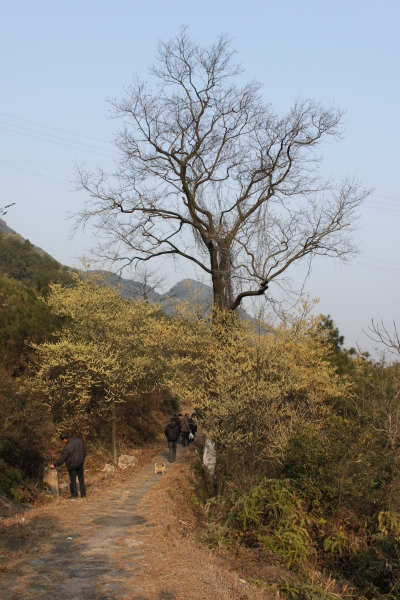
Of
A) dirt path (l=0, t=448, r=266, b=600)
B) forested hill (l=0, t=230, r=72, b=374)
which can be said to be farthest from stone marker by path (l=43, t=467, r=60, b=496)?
forested hill (l=0, t=230, r=72, b=374)

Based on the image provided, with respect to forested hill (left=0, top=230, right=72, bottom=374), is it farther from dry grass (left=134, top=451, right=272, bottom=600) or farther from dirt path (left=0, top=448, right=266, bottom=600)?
dry grass (left=134, top=451, right=272, bottom=600)

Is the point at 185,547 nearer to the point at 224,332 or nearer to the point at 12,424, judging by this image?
the point at 12,424

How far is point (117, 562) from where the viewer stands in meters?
7.49

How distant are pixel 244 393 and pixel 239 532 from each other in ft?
12.2

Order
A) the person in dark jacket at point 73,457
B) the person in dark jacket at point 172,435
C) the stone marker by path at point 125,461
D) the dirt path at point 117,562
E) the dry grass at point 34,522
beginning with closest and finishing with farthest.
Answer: the dirt path at point 117,562
the dry grass at point 34,522
the person in dark jacket at point 73,457
the stone marker by path at point 125,461
the person in dark jacket at point 172,435

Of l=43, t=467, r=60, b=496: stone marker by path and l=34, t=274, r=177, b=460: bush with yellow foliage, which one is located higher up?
l=34, t=274, r=177, b=460: bush with yellow foliage

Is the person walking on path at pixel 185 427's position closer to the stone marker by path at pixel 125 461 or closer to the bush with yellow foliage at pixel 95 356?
the bush with yellow foliage at pixel 95 356

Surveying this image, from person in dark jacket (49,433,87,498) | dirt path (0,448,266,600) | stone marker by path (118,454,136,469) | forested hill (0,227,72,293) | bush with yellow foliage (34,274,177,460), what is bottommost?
stone marker by path (118,454,136,469)

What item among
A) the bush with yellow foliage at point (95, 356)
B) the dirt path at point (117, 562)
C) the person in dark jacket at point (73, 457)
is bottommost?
the dirt path at point (117, 562)

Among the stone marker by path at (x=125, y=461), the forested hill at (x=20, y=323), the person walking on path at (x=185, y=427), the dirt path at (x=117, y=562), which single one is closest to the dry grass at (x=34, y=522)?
the dirt path at (x=117, y=562)

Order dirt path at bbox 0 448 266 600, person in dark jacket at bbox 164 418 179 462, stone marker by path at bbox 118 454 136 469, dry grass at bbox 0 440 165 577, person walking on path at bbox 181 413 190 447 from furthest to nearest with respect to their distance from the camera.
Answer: person walking on path at bbox 181 413 190 447, person in dark jacket at bbox 164 418 179 462, stone marker by path at bbox 118 454 136 469, dry grass at bbox 0 440 165 577, dirt path at bbox 0 448 266 600

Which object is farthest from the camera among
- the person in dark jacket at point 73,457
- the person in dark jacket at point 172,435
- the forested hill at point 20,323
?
the person in dark jacket at point 172,435

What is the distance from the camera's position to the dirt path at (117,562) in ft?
21.0

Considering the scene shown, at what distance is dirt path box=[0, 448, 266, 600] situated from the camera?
6.41 m
